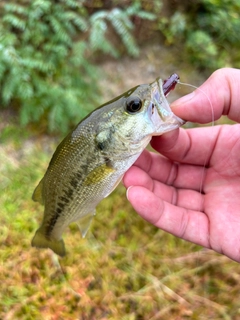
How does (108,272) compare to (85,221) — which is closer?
(85,221)

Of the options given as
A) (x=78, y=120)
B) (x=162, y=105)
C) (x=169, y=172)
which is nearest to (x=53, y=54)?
(x=78, y=120)

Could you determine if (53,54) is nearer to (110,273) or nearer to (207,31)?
(207,31)

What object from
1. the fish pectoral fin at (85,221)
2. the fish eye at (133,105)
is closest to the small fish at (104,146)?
the fish eye at (133,105)

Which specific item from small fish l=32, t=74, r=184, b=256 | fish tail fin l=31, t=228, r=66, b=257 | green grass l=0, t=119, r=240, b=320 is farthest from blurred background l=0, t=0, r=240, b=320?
small fish l=32, t=74, r=184, b=256

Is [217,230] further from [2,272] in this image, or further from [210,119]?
[2,272]

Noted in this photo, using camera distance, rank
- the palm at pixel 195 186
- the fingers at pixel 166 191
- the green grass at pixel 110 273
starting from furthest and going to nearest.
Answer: the green grass at pixel 110 273, the fingers at pixel 166 191, the palm at pixel 195 186

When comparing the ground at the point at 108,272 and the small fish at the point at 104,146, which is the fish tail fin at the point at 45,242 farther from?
the ground at the point at 108,272

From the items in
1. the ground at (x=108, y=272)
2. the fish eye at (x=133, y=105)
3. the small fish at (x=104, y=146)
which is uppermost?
the fish eye at (x=133, y=105)

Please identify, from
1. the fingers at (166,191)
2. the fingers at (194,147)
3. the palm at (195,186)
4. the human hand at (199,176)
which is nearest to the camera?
the human hand at (199,176)
